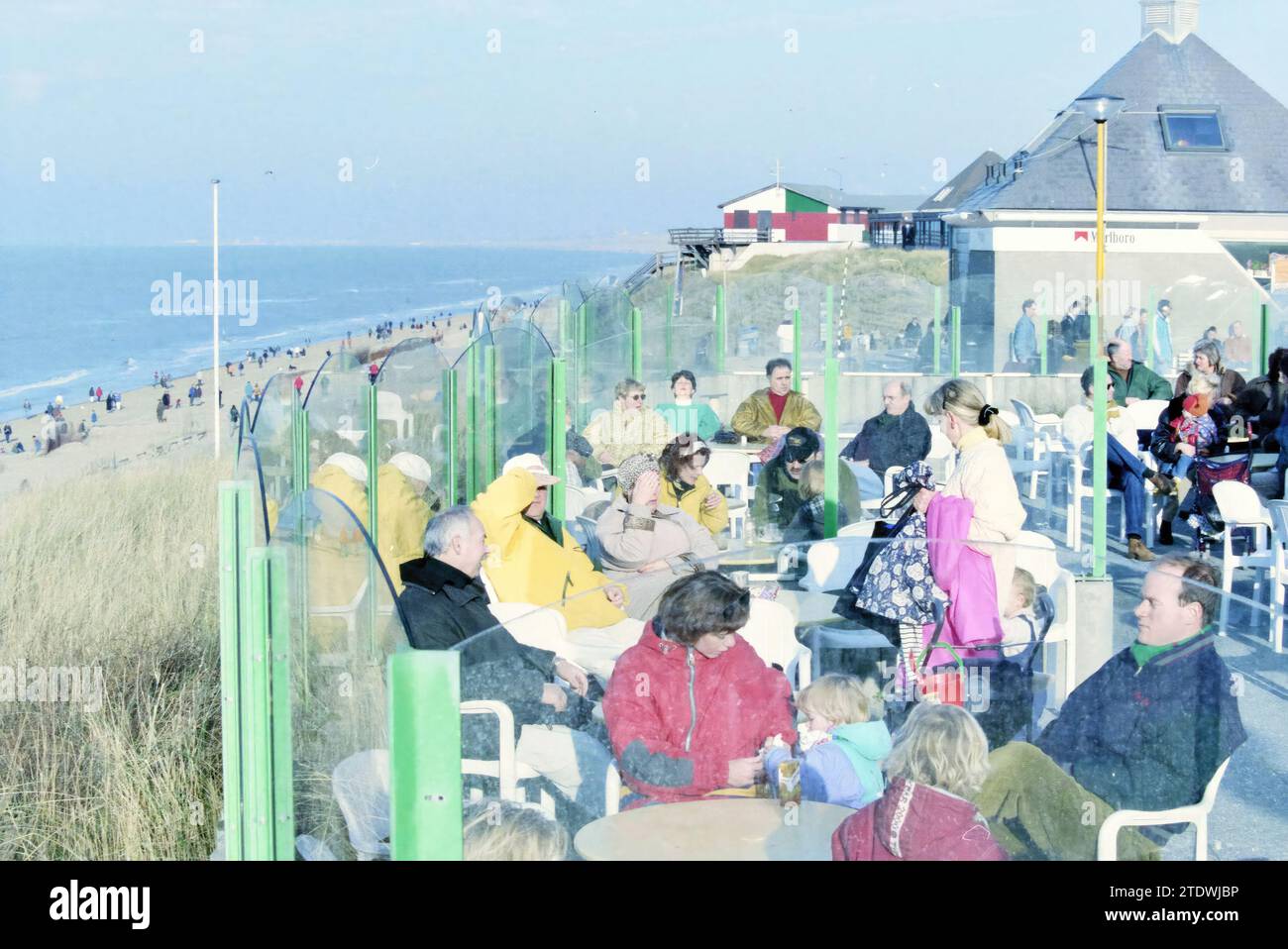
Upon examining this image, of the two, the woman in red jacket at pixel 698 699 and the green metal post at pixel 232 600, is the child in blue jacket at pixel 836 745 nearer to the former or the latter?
the woman in red jacket at pixel 698 699

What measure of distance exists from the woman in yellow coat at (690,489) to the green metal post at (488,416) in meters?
0.93

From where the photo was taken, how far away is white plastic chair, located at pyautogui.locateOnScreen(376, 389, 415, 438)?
7.10 meters

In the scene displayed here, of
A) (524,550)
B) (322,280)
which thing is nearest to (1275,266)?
(524,550)

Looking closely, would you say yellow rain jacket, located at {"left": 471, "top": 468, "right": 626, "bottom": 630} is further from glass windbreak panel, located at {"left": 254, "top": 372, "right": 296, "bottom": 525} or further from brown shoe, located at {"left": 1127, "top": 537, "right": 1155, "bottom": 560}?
brown shoe, located at {"left": 1127, "top": 537, "right": 1155, "bottom": 560}

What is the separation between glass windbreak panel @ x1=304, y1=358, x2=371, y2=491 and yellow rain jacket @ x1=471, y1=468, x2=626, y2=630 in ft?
1.84

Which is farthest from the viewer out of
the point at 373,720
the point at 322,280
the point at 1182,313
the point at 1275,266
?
the point at 322,280

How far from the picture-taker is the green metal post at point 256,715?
3.27m

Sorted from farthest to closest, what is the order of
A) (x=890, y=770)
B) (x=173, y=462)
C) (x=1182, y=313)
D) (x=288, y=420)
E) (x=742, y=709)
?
(x=173, y=462) → (x=1182, y=313) → (x=288, y=420) → (x=742, y=709) → (x=890, y=770)

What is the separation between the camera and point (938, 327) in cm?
1534

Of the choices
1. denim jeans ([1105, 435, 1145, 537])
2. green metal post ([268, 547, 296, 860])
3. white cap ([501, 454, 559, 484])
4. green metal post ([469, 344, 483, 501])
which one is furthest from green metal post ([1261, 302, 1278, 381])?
green metal post ([268, 547, 296, 860])

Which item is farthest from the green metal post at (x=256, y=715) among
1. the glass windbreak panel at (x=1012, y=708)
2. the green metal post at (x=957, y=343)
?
the green metal post at (x=957, y=343)
